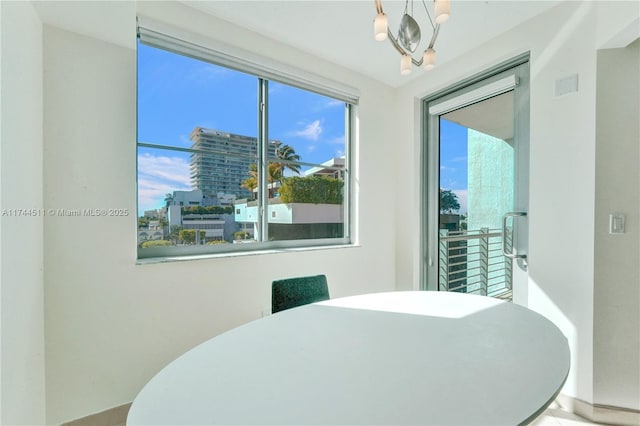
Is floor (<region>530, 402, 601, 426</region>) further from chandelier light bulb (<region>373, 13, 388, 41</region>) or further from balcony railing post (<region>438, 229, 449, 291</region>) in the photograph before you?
chandelier light bulb (<region>373, 13, 388, 41</region>)

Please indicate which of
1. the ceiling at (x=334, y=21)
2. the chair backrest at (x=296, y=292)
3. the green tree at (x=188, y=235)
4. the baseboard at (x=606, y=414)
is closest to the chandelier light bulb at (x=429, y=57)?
the ceiling at (x=334, y=21)

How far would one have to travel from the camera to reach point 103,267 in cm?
169

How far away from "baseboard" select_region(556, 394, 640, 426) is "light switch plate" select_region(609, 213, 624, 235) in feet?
3.41

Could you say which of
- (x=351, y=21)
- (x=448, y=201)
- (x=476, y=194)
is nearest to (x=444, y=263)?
(x=448, y=201)

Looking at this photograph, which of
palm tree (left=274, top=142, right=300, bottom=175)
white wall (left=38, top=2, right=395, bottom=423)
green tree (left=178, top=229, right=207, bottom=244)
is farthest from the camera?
palm tree (left=274, top=142, right=300, bottom=175)

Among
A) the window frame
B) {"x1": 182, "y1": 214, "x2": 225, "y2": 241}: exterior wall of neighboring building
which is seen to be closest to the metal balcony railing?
the window frame

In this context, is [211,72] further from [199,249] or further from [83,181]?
[199,249]

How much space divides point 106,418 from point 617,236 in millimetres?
3186

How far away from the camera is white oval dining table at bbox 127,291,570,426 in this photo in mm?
651

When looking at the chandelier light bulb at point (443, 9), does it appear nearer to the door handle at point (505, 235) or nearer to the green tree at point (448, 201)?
the door handle at point (505, 235)

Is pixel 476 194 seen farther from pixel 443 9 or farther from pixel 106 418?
pixel 106 418

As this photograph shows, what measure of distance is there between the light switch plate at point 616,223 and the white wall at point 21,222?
2936mm

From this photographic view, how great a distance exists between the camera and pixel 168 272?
188 cm

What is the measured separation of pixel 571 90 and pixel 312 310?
6.93 feet
